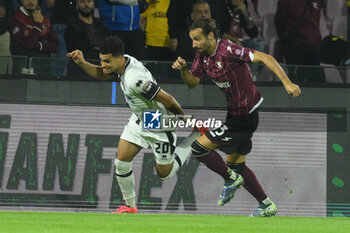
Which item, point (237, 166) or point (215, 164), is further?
point (237, 166)

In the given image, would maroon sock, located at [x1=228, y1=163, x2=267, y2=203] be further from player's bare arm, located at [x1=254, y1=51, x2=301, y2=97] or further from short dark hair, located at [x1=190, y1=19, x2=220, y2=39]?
short dark hair, located at [x1=190, y1=19, x2=220, y2=39]

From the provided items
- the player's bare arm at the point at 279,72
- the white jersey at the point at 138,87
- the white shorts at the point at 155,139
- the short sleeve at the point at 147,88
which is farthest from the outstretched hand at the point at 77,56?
the player's bare arm at the point at 279,72

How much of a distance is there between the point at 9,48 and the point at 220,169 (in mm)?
3271

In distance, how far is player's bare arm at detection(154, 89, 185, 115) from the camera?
9148mm

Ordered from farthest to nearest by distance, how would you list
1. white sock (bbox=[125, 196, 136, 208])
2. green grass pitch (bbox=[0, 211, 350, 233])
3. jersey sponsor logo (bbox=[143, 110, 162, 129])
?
1. white sock (bbox=[125, 196, 136, 208])
2. jersey sponsor logo (bbox=[143, 110, 162, 129])
3. green grass pitch (bbox=[0, 211, 350, 233])

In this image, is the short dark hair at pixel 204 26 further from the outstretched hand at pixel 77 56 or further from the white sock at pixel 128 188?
the white sock at pixel 128 188

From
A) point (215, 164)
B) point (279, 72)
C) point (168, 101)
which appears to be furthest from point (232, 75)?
point (215, 164)

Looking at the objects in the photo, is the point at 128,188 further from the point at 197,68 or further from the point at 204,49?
the point at 204,49

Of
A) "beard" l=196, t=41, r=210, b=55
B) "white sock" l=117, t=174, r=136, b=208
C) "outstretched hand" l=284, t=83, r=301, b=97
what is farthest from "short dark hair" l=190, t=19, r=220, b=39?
"white sock" l=117, t=174, r=136, b=208

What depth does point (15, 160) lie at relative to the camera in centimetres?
991

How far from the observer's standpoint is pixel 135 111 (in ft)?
30.7

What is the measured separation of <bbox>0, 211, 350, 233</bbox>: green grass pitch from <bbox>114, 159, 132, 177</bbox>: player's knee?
21.2 inches

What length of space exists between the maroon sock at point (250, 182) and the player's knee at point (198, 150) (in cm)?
41

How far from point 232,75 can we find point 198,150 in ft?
2.77
